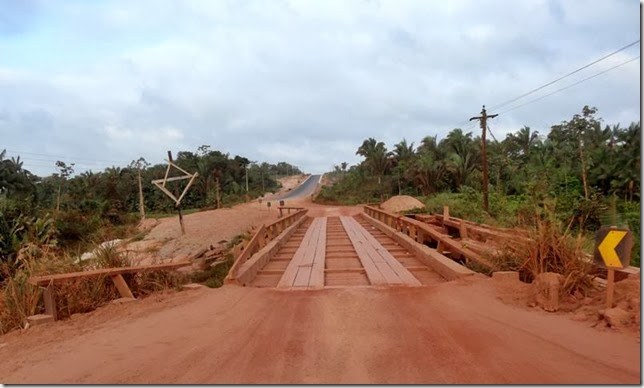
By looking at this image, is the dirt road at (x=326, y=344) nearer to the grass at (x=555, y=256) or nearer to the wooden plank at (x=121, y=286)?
the wooden plank at (x=121, y=286)

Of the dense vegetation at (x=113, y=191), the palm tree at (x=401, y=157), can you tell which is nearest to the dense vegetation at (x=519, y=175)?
the palm tree at (x=401, y=157)

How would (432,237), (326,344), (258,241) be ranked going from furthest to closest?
(432,237) → (258,241) → (326,344)

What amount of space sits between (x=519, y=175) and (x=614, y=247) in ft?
102

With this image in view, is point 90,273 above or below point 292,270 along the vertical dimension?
above

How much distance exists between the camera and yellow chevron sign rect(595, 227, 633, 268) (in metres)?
3.81

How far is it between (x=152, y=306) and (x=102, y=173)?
55.1m

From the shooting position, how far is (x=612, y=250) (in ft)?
12.9

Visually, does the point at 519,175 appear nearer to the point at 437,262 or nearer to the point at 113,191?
the point at 437,262

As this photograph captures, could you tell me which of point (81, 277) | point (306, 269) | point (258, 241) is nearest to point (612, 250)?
point (306, 269)

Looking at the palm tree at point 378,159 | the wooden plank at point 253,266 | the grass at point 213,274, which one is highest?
the palm tree at point 378,159

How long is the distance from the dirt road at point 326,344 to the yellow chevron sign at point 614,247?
0.64m

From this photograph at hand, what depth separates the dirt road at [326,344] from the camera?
9.81 ft

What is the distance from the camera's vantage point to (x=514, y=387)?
2.71 metres

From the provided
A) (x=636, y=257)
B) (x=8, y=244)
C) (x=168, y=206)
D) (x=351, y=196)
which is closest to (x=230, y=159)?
(x=168, y=206)
